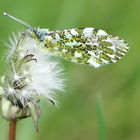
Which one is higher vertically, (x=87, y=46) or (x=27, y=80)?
(x=87, y=46)

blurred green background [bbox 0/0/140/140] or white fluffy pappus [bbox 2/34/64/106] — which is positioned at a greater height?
blurred green background [bbox 0/0/140/140]

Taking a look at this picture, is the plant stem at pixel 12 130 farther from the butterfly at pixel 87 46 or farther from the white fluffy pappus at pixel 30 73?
the butterfly at pixel 87 46

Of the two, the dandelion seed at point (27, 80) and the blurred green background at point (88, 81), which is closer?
the dandelion seed at point (27, 80)

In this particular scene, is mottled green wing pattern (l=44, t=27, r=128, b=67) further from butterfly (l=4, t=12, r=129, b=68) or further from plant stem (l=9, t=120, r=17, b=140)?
plant stem (l=9, t=120, r=17, b=140)

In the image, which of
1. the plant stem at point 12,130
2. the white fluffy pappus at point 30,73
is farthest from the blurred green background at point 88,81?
the plant stem at point 12,130

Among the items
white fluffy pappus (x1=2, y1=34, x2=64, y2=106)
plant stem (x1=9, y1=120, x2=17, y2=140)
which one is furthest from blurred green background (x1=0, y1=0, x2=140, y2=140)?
plant stem (x1=9, y1=120, x2=17, y2=140)

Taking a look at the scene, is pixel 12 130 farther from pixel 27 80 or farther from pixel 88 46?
pixel 88 46

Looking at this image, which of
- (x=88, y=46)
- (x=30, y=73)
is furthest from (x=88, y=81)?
(x=30, y=73)

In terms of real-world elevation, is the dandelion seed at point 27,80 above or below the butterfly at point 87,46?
below
